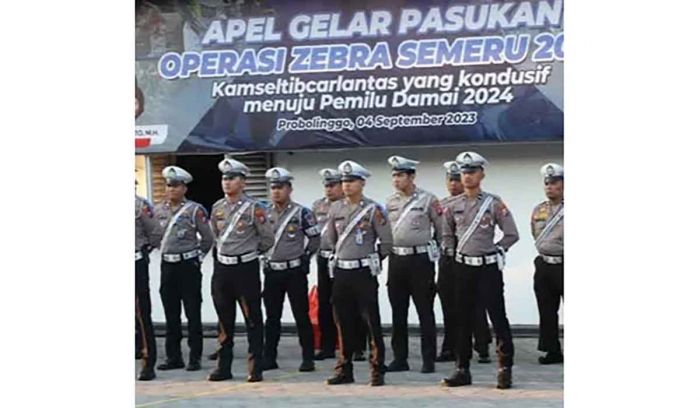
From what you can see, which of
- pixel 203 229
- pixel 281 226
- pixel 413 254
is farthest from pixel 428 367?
pixel 203 229

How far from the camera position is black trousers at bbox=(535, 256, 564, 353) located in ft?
28.3

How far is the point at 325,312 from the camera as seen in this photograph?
916 cm

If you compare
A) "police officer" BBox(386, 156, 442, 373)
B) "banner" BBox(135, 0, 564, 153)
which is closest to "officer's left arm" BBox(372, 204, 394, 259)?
"police officer" BBox(386, 156, 442, 373)

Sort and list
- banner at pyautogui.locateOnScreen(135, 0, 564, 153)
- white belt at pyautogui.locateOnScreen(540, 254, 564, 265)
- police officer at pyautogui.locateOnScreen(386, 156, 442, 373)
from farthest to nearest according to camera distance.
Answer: banner at pyautogui.locateOnScreen(135, 0, 564, 153)
white belt at pyautogui.locateOnScreen(540, 254, 564, 265)
police officer at pyautogui.locateOnScreen(386, 156, 442, 373)

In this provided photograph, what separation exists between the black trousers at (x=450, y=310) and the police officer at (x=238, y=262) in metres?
1.29

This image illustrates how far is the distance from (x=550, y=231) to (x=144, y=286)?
2.98 meters

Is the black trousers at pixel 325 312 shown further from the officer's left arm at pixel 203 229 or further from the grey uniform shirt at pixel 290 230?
the officer's left arm at pixel 203 229

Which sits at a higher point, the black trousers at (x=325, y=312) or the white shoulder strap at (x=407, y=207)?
the white shoulder strap at (x=407, y=207)

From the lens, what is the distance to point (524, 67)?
10.0m

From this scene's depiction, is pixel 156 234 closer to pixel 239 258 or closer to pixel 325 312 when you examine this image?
pixel 239 258

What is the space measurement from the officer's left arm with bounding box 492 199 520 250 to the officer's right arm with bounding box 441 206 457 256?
0.37 metres

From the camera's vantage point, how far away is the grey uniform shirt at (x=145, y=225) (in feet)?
27.2

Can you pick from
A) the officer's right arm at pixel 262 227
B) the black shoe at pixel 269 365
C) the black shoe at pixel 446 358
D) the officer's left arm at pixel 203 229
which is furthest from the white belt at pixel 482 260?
the officer's left arm at pixel 203 229

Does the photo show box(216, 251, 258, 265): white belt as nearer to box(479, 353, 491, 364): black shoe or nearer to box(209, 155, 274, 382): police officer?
box(209, 155, 274, 382): police officer
